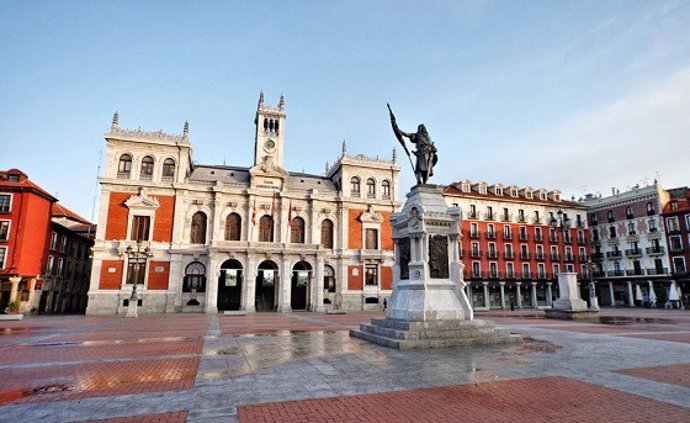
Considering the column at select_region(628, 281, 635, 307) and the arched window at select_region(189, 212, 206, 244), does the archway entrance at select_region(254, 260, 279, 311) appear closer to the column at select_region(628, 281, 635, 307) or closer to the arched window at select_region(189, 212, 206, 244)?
the arched window at select_region(189, 212, 206, 244)

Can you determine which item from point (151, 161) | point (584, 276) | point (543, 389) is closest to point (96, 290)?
point (151, 161)

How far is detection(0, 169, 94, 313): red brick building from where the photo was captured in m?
31.8

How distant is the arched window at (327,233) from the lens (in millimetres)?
41312

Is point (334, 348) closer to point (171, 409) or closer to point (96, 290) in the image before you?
point (171, 409)

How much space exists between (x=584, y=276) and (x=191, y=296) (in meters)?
52.6

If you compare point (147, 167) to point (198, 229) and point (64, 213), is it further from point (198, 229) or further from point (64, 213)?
point (64, 213)

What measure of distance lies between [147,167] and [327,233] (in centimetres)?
1972

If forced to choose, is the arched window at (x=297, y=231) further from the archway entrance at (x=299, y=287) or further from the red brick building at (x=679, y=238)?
the red brick building at (x=679, y=238)

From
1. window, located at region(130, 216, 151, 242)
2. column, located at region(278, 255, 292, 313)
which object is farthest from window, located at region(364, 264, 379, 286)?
window, located at region(130, 216, 151, 242)

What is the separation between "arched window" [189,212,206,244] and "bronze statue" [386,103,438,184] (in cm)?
2837

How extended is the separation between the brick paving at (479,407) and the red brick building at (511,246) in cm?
4278

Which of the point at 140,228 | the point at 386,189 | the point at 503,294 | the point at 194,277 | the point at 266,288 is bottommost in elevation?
the point at 503,294

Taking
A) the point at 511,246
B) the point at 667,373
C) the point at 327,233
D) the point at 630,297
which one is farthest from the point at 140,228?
the point at 630,297

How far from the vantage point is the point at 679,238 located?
47031 millimetres
